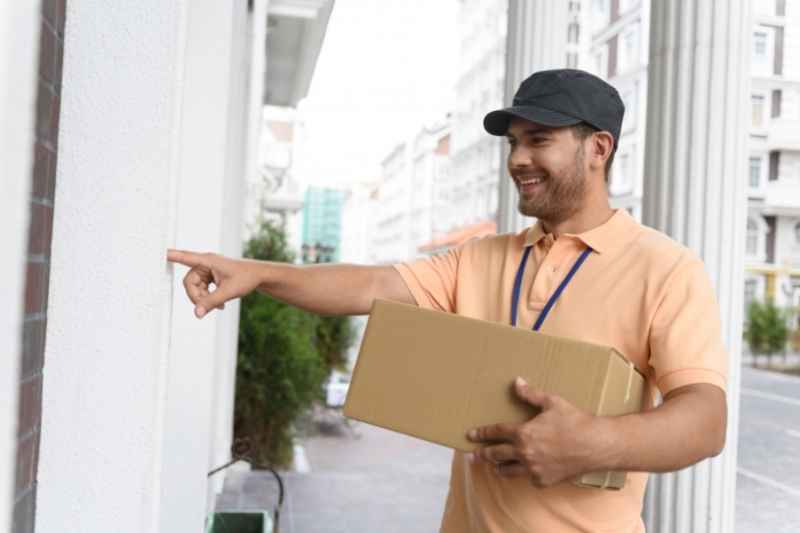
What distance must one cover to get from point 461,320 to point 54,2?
77 cm

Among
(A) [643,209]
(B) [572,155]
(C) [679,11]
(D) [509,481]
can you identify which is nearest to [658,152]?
(A) [643,209]

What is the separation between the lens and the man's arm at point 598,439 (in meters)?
1.18

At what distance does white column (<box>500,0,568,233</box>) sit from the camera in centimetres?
377

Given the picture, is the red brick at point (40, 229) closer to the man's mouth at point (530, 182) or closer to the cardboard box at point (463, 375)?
the cardboard box at point (463, 375)

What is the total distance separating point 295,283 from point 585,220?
1.97 ft

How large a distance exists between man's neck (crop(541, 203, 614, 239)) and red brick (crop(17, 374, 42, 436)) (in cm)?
98

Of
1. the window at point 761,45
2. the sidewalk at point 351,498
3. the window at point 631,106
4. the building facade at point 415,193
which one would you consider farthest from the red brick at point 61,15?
the building facade at point 415,193

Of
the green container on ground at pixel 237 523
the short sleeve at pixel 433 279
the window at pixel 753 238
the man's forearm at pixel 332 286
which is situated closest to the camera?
the man's forearm at pixel 332 286

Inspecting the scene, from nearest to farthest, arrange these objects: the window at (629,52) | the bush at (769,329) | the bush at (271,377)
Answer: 1. the bush at (271,377)
2. the bush at (769,329)
3. the window at (629,52)

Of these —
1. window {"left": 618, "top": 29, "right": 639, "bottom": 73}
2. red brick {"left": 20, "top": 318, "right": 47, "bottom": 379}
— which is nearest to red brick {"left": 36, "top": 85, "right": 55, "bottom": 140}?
red brick {"left": 20, "top": 318, "right": 47, "bottom": 379}

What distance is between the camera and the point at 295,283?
170 cm

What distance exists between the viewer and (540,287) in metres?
1.57

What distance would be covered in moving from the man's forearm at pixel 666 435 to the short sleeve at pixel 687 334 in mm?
48

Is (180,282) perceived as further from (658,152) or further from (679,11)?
(679,11)
